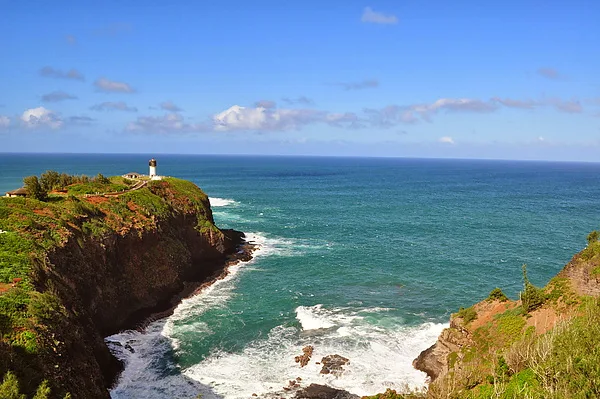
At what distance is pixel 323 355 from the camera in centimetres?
3872

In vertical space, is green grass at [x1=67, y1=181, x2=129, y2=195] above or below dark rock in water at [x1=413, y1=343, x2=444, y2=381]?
above

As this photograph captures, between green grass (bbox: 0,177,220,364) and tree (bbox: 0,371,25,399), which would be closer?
tree (bbox: 0,371,25,399)

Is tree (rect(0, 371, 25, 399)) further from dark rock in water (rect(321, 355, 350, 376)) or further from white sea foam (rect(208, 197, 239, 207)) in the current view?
white sea foam (rect(208, 197, 239, 207))

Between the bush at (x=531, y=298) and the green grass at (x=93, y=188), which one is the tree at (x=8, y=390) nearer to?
the bush at (x=531, y=298)

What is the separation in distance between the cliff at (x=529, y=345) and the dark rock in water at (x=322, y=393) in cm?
741

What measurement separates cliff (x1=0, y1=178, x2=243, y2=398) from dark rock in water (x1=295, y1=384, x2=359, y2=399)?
50.0ft

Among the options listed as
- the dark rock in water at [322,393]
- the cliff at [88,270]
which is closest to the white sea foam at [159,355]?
the cliff at [88,270]

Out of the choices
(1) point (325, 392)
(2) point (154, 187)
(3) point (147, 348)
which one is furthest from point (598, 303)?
(2) point (154, 187)

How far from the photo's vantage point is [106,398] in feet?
96.4

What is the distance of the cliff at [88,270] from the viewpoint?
2641 centimetres

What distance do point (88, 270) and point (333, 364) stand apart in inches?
1083

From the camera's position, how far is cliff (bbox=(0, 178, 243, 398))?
26406 millimetres

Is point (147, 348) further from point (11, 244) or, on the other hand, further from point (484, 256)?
point (484, 256)

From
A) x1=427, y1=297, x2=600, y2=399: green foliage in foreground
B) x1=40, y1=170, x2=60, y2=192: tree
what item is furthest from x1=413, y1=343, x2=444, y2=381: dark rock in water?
x1=40, y1=170, x2=60, y2=192: tree
